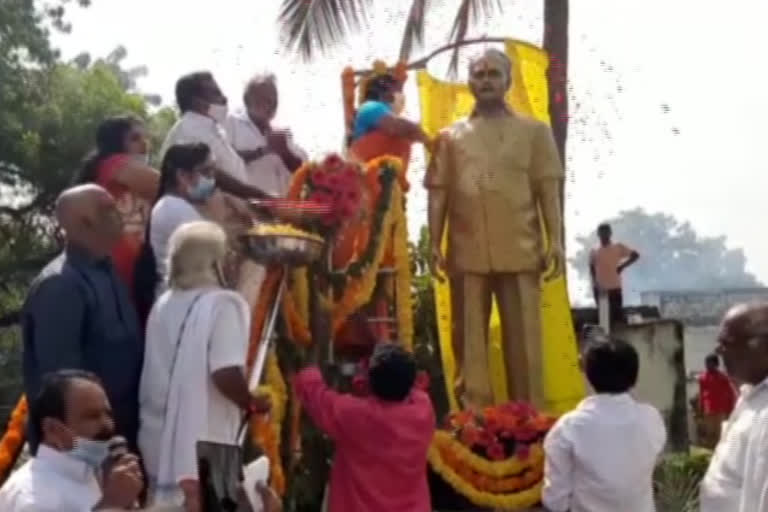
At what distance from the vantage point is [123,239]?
7.27m

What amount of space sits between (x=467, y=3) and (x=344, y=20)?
1502mm

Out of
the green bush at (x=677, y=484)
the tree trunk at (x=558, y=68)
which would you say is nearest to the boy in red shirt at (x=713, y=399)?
the tree trunk at (x=558, y=68)

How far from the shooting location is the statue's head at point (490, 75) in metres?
9.29

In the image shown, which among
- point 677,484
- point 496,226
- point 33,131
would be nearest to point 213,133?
point 496,226

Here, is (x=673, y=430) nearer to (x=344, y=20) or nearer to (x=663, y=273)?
(x=344, y=20)

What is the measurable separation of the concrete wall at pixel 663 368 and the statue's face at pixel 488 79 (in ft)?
9.20

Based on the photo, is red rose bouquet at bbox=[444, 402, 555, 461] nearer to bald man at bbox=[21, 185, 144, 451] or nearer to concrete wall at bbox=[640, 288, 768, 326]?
bald man at bbox=[21, 185, 144, 451]

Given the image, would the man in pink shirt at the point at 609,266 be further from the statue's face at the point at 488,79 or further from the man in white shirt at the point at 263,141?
the man in white shirt at the point at 263,141

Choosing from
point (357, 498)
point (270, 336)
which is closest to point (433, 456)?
point (270, 336)

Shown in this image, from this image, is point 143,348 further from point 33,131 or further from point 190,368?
point 33,131

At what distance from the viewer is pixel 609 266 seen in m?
13.1

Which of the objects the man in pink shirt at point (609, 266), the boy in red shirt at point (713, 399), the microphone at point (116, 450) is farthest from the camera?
the boy in red shirt at point (713, 399)

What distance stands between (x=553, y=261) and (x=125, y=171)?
9.86ft

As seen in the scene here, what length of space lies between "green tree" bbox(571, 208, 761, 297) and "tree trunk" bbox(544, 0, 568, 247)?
34.0 metres
